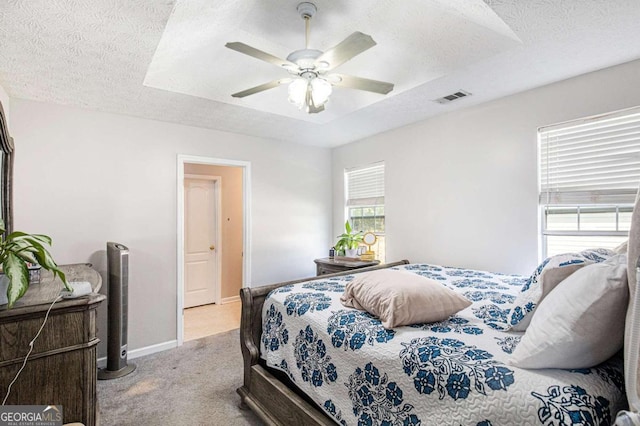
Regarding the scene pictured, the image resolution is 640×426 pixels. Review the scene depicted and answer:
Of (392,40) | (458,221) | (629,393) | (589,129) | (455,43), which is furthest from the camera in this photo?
(458,221)

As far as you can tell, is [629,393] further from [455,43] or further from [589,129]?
[589,129]

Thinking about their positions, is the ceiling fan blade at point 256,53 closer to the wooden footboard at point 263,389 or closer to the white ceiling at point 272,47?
the white ceiling at point 272,47

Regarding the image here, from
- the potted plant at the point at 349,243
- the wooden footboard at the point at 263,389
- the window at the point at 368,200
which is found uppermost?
the window at the point at 368,200

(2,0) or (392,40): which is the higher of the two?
(392,40)

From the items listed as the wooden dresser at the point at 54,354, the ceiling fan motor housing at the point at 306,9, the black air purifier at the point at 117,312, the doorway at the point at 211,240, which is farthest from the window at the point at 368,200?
the wooden dresser at the point at 54,354

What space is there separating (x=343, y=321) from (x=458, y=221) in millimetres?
2113

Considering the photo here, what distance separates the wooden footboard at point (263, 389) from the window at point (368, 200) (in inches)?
87.5

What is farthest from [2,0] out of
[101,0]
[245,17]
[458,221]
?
[458,221]

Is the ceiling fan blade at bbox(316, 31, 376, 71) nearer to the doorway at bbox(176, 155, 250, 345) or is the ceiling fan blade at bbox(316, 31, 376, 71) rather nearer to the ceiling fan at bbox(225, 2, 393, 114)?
the ceiling fan at bbox(225, 2, 393, 114)

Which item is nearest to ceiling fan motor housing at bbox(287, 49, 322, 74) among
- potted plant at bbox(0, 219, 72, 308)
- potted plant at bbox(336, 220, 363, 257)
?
potted plant at bbox(0, 219, 72, 308)

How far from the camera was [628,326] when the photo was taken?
2.96 ft

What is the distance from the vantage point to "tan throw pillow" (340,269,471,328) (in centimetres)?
147

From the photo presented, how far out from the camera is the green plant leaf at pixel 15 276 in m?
1.23

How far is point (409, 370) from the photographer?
121cm
